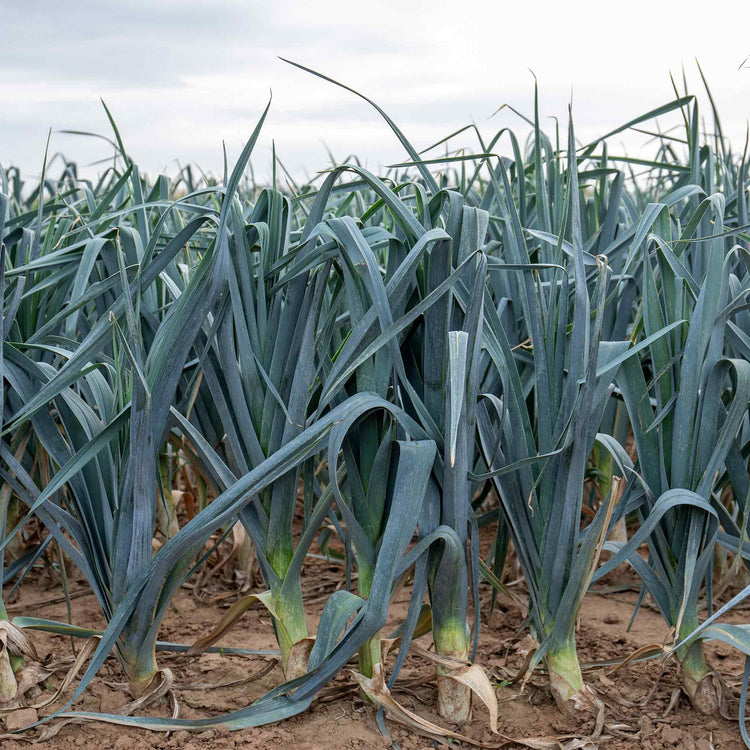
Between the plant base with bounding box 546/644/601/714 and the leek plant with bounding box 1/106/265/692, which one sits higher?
the leek plant with bounding box 1/106/265/692

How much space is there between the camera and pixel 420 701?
1.10 meters

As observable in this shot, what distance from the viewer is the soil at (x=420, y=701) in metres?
1.03

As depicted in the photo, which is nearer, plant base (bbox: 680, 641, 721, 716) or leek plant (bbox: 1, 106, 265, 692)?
leek plant (bbox: 1, 106, 265, 692)

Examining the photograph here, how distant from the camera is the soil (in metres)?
1.03

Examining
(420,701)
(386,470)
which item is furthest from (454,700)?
(386,470)

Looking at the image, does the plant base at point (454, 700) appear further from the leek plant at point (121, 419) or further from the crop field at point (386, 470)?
the leek plant at point (121, 419)

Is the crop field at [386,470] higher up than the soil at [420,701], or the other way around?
the crop field at [386,470]

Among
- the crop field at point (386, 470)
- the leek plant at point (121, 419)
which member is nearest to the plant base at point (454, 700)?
the crop field at point (386, 470)

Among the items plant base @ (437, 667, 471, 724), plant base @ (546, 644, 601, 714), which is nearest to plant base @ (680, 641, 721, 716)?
plant base @ (546, 644, 601, 714)

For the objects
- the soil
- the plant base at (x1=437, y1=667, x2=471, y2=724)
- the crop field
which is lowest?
the soil

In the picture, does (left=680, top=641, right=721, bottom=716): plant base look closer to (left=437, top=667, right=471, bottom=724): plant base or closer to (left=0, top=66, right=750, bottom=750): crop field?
(left=0, top=66, right=750, bottom=750): crop field

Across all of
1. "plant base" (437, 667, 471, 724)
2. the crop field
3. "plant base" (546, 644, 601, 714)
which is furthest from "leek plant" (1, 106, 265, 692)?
"plant base" (546, 644, 601, 714)

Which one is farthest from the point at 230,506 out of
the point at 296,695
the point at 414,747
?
the point at 414,747

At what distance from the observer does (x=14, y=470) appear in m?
1.11
